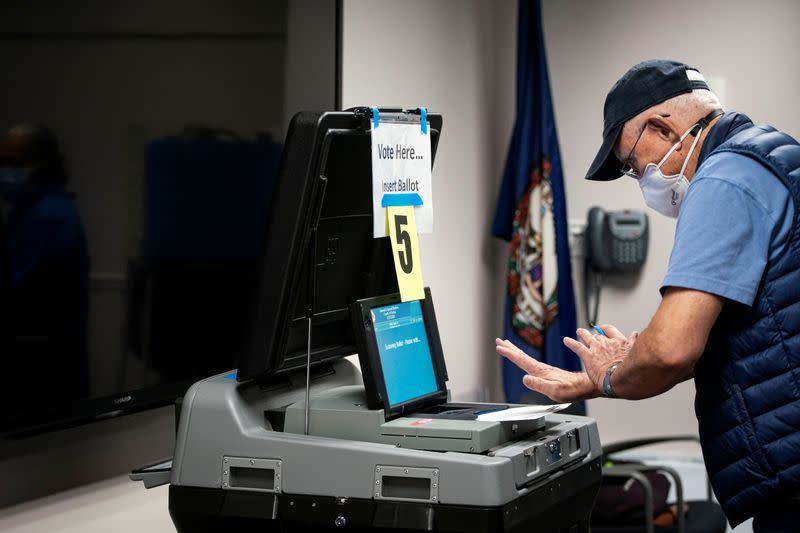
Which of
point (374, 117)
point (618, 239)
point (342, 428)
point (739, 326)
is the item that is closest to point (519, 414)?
point (342, 428)

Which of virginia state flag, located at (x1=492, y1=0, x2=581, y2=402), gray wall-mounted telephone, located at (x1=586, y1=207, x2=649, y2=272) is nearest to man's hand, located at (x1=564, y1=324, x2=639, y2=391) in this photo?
virginia state flag, located at (x1=492, y1=0, x2=581, y2=402)

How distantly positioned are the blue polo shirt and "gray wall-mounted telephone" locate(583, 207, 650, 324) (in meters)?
3.21

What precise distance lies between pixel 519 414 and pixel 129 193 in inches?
38.4

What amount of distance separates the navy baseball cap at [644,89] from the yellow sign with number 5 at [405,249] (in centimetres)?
41

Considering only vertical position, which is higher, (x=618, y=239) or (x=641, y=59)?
(x=641, y=59)

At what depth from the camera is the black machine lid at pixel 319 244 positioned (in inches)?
65.9

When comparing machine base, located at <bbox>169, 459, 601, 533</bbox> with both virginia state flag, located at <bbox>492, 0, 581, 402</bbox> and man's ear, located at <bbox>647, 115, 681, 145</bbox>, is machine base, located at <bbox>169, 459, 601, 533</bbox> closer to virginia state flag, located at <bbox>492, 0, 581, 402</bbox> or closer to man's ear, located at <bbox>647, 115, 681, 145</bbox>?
man's ear, located at <bbox>647, 115, 681, 145</bbox>

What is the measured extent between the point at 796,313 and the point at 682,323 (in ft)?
0.67

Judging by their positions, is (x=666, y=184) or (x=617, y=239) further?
(x=617, y=239)

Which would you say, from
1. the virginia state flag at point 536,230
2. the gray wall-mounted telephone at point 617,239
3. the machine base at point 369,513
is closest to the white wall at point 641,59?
the gray wall-mounted telephone at point 617,239

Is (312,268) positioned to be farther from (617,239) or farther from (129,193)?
(617,239)

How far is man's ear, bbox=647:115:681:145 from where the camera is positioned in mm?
1903

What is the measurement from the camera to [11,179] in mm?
1839

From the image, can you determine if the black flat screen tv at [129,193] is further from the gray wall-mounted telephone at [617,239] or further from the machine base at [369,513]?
the gray wall-mounted telephone at [617,239]
